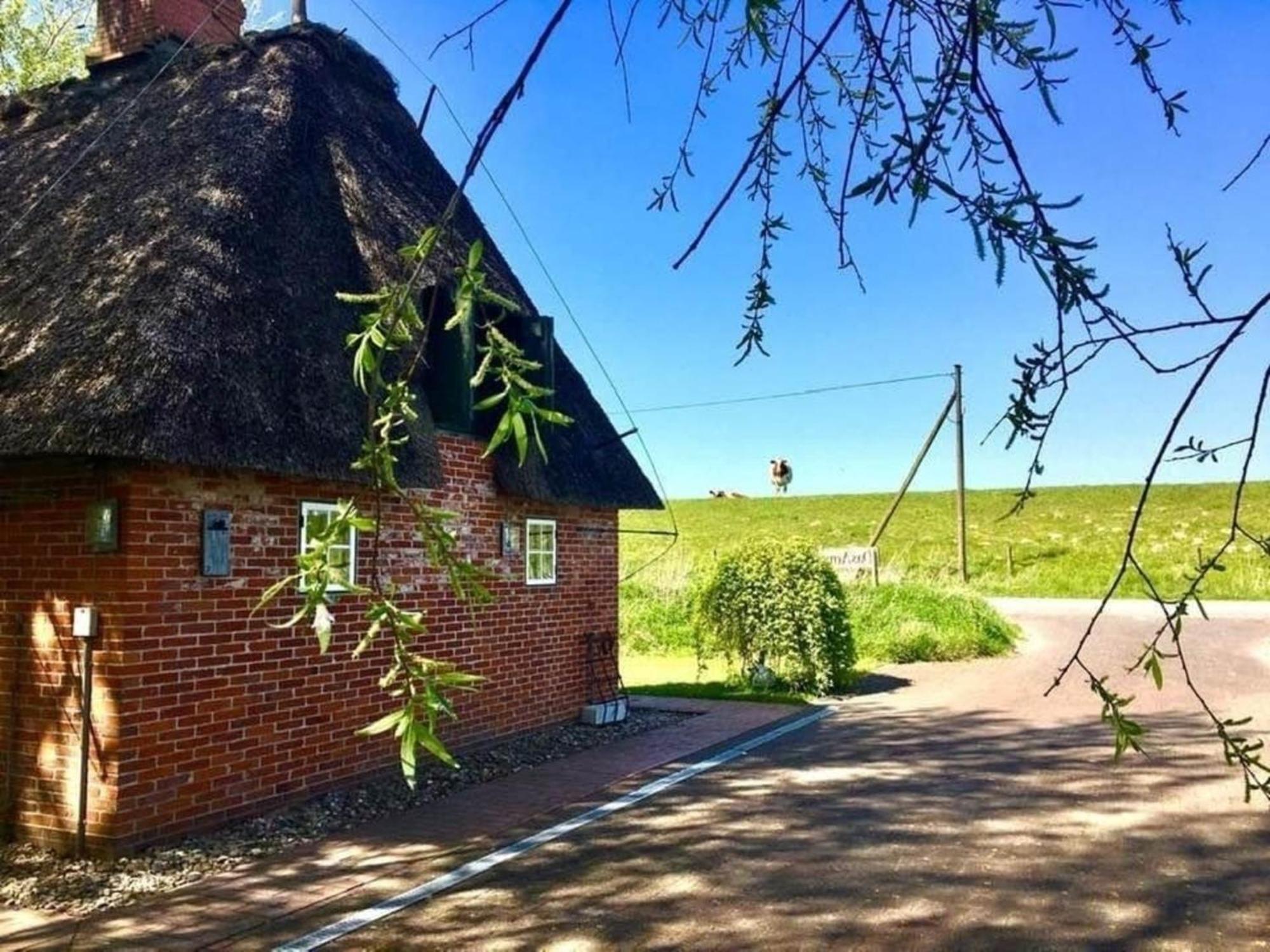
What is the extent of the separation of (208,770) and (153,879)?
92cm

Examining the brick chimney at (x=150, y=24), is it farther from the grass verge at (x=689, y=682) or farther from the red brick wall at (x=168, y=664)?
the grass verge at (x=689, y=682)

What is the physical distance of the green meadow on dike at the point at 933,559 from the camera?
1803 cm

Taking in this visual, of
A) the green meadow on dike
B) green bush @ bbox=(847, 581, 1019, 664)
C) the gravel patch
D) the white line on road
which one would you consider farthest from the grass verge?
the gravel patch

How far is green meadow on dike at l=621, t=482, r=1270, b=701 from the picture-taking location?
1803 cm

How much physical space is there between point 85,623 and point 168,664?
551 mm

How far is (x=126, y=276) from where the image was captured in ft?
23.3

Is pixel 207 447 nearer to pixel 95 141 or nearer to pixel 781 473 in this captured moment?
pixel 95 141

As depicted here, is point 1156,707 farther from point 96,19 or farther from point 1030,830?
point 96,19

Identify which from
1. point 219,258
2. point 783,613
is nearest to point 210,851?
point 219,258

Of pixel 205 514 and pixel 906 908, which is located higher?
pixel 205 514

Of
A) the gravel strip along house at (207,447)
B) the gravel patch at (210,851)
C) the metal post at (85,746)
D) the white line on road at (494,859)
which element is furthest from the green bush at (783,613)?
the metal post at (85,746)

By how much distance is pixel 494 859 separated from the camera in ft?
21.4

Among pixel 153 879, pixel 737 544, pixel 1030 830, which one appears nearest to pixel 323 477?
pixel 153 879

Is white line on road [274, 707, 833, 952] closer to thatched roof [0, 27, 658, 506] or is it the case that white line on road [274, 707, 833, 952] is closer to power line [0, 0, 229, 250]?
thatched roof [0, 27, 658, 506]
